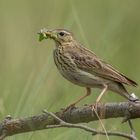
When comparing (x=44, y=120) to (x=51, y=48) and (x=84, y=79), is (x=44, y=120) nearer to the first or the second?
(x=84, y=79)

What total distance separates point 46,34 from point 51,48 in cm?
216

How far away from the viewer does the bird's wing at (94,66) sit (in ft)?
23.7

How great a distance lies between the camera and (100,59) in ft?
24.1

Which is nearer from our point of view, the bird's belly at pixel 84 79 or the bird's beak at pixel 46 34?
the bird's belly at pixel 84 79

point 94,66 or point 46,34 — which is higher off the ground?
point 46,34

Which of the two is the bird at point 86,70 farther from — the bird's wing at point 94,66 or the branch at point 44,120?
the branch at point 44,120

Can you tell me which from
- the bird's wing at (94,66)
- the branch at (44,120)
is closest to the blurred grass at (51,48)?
the bird's wing at (94,66)

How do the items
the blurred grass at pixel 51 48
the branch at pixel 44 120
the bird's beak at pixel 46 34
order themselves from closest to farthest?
the branch at pixel 44 120, the blurred grass at pixel 51 48, the bird's beak at pixel 46 34

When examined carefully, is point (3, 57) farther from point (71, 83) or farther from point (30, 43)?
point (71, 83)

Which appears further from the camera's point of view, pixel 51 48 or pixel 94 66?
pixel 51 48

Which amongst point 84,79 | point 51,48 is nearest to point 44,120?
point 84,79

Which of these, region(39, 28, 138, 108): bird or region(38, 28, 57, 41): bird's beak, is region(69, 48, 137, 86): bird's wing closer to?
region(39, 28, 138, 108): bird

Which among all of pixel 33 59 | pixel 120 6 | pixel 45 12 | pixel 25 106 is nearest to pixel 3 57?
pixel 33 59

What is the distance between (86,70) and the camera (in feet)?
24.2
